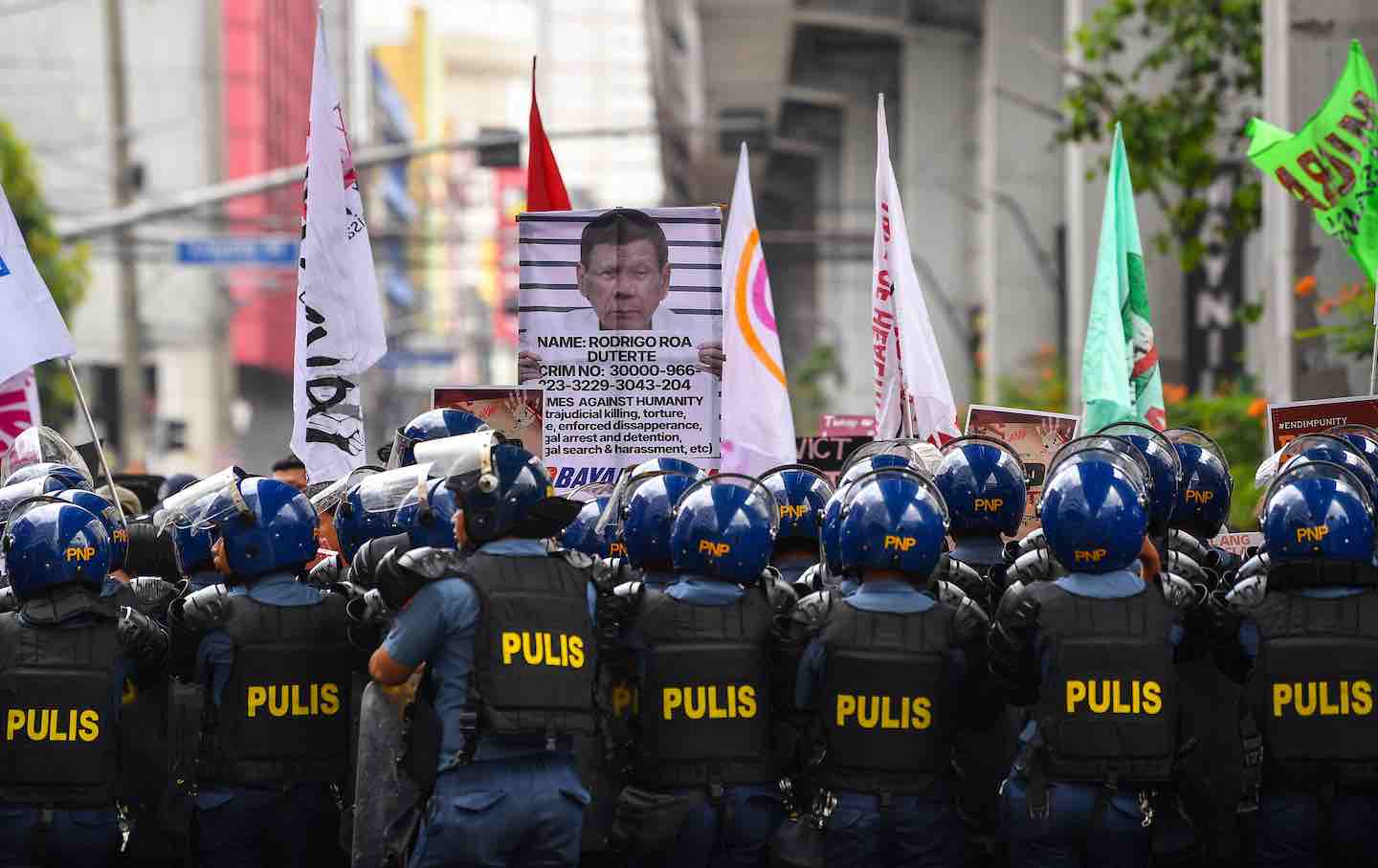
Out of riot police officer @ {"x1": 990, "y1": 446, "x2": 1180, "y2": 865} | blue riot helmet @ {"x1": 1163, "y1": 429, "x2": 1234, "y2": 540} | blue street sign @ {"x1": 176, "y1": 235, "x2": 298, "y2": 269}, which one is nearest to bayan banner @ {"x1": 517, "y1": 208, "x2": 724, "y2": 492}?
blue riot helmet @ {"x1": 1163, "y1": 429, "x2": 1234, "y2": 540}

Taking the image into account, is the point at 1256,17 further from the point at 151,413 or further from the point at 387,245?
the point at 387,245

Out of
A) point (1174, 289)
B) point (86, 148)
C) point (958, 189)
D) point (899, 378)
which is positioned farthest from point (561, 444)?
point (86, 148)

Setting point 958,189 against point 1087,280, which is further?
point 958,189

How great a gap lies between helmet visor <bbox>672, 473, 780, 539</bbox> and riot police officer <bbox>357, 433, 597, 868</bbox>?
83cm

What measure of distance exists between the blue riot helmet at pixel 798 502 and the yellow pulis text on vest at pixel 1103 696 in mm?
1893

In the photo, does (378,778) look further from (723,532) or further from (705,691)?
(723,532)

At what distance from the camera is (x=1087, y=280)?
83.0ft

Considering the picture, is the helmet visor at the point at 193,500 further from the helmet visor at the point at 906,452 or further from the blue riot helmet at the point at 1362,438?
the blue riot helmet at the point at 1362,438

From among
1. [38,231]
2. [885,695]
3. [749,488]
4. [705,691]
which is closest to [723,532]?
[749,488]

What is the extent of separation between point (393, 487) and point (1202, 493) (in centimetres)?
377

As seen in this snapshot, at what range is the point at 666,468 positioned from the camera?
8.91 meters

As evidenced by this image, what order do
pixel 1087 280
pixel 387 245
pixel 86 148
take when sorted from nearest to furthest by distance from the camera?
pixel 1087 280 < pixel 86 148 < pixel 387 245

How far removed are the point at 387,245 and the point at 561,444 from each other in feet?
314

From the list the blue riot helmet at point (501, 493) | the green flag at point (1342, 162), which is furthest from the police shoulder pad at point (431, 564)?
the green flag at point (1342, 162)
